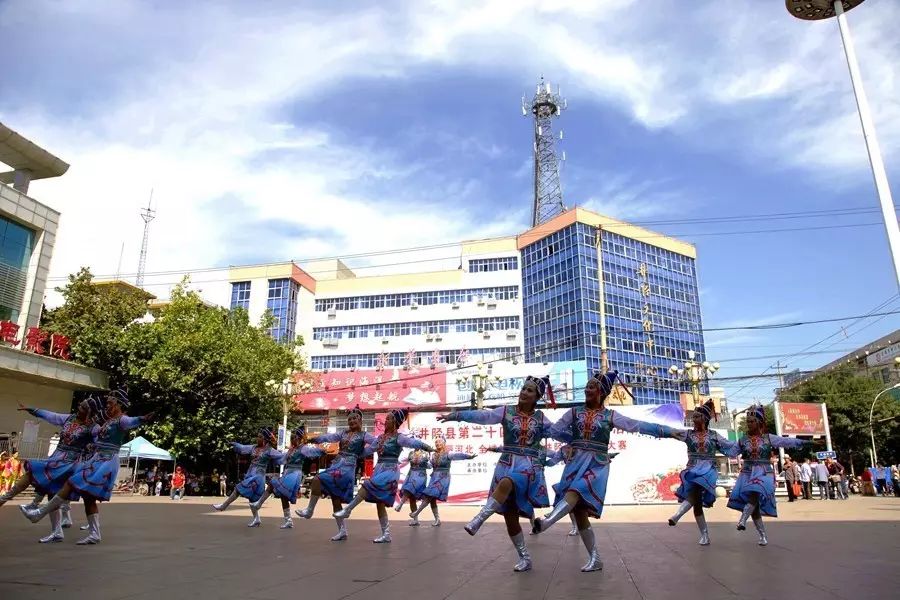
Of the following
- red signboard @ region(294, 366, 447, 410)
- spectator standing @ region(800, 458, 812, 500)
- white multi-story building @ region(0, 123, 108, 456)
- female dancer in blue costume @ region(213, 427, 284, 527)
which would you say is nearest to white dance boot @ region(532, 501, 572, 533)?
female dancer in blue costume @ region(213, 427, 284, 527)

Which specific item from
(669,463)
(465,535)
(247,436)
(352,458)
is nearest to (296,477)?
(352,458)

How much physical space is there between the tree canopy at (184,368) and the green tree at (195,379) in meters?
0.04

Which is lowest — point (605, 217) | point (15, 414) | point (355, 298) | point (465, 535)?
point (465, 535)

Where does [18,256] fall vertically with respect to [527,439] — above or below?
above

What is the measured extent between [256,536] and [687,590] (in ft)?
22.0

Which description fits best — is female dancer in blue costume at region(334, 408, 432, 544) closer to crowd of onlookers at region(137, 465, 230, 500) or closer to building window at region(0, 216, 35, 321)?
crowd of onlookers at region(137, 465, 230, 500)

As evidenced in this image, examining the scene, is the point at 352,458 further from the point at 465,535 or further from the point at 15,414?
the point at 15,414

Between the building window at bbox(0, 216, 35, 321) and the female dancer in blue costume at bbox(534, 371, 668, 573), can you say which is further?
the building window at bbox(0, 216, 35, 321)

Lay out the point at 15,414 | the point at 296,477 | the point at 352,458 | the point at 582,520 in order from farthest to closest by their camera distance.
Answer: the point at 15,414, the point at 296,477, the point at 352,458, the point at 582,520

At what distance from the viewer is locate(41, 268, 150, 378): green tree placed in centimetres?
2700

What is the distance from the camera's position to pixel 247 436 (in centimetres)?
2802

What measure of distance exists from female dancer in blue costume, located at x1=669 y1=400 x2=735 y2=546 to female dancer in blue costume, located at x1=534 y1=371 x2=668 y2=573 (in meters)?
2.59

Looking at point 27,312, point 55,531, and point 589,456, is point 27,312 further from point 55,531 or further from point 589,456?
point 589,456

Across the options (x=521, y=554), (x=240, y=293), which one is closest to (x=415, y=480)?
(x=521, y=554)
